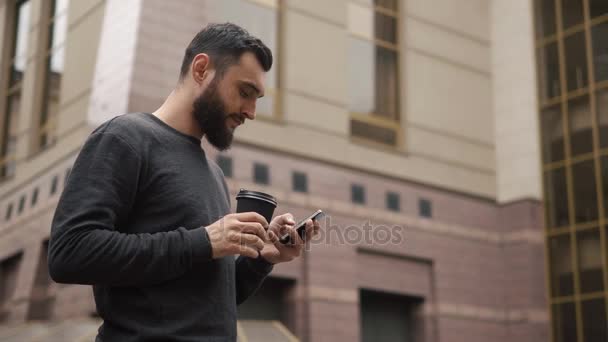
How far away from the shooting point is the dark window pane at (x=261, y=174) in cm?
1466

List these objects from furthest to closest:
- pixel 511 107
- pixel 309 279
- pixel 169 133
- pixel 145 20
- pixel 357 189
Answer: pixel 511 107, pixel 357 189, pixel 309 279, pixel 145 20, pixel 169 133

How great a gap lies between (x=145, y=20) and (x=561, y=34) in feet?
29.6

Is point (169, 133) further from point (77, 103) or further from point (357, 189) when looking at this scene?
point (357, 189)

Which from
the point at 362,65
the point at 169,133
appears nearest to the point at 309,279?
the point at 362,65

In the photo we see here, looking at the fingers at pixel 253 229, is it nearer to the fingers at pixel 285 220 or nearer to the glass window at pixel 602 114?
the fingers at pixel 285 220

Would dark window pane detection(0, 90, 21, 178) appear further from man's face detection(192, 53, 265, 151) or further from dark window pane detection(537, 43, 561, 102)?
man's face detection(192, 53, 265, 151)

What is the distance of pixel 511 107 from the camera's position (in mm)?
18484

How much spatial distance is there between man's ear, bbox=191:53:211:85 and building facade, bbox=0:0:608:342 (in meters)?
10.6

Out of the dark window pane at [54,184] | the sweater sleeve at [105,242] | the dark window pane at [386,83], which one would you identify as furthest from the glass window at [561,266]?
the sweater sleeve at [105,242]

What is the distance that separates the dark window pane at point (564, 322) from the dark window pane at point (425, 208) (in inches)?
127

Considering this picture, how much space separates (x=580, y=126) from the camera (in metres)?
17.3

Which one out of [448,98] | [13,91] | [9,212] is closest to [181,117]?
[9,212]

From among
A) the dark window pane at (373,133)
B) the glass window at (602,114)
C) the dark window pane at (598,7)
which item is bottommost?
the dark window pane at (373,133)

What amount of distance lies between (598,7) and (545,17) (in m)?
1.32
